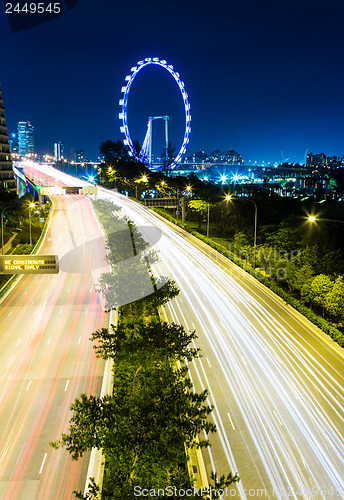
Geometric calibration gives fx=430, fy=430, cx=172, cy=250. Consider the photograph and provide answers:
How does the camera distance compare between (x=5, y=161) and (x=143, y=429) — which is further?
(x=5, y=161)

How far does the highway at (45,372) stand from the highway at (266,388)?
609 centimetres

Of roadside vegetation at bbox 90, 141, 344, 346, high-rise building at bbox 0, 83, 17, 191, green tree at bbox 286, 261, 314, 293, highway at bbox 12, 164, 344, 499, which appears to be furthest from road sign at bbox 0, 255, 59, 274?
high-rise building at bbox 0, 83, 17, 191

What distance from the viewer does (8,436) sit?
18.7 m

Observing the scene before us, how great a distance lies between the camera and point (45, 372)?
24062 millimetres

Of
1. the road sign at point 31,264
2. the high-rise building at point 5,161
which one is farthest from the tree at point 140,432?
the high-rise building at point 5,161

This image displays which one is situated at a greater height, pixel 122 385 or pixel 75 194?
pixel 75 194

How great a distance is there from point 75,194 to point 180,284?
193 ft

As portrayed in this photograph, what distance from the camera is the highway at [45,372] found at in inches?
659

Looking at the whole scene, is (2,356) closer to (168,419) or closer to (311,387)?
(168,419)

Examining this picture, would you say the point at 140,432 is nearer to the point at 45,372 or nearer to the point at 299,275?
the point at 45,372

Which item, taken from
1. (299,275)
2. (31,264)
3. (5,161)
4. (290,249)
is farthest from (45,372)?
(5,161)

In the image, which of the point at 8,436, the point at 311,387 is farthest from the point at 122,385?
the point at 311,387

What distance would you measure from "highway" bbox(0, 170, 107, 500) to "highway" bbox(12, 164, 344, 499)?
20.0ft

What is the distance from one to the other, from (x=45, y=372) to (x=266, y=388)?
1219cm
